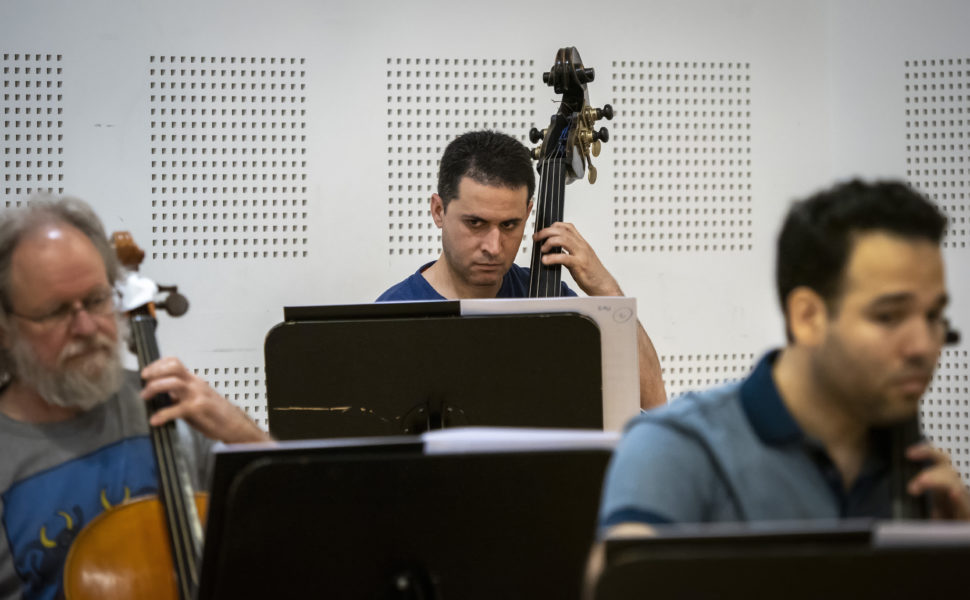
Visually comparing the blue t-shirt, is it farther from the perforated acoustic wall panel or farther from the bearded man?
the perforated acoustic wall panel

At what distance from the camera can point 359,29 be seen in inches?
146

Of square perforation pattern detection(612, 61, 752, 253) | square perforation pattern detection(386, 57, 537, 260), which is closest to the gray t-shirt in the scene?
square perforation pattern detection(386, 57, 537, 260)

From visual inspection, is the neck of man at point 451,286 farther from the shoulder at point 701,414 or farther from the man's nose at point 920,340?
the man's nose at point 920,340

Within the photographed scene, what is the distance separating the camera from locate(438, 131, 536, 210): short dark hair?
289cm

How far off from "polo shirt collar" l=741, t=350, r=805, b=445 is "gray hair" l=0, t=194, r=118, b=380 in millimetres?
1125

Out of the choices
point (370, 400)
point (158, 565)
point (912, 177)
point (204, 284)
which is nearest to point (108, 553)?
point (158, 565)

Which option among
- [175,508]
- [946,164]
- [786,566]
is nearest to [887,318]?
[786,566]

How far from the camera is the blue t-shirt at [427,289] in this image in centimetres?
299

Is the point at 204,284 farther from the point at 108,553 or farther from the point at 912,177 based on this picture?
the point at 912,177

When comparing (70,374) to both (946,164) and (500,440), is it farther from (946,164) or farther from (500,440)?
(946,164)

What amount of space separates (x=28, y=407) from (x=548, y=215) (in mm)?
1485

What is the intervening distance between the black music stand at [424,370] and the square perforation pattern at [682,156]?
1899 mm

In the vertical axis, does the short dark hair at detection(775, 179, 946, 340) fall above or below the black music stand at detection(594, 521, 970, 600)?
above

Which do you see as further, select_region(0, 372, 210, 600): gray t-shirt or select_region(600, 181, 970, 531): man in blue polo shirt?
select_region(0, 372, 210, 600): gray t-shirt
